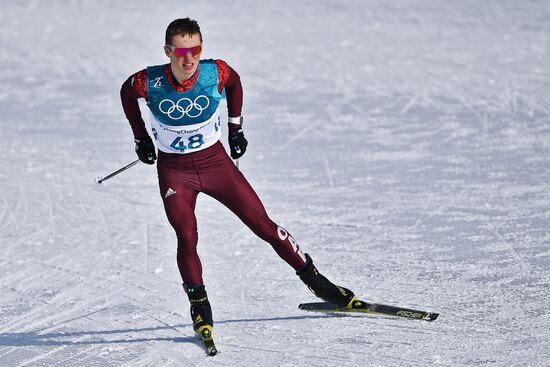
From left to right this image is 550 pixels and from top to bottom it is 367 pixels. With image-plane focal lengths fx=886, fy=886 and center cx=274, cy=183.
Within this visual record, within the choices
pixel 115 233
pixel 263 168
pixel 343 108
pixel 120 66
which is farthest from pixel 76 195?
pixel 120 66

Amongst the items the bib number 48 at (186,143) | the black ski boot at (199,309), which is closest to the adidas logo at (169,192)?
the bib number 48 at (186,143)

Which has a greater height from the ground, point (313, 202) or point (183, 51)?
point (183, 51)

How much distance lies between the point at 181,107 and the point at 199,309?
3.88 feet

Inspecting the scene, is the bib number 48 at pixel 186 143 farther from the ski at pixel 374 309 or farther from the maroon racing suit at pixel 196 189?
the ski at pixel 374 309

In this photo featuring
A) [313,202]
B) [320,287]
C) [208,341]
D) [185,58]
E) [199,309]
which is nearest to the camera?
[185,58]

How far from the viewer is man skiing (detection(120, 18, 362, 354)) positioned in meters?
4.87

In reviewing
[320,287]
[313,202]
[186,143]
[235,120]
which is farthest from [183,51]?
[313,202]

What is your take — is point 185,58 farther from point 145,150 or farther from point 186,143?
point 145,150

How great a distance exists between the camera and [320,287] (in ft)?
17.4

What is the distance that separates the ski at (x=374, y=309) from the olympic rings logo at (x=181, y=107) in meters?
1.49

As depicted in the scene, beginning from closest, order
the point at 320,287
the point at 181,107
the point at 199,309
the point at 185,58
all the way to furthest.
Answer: the point at 185,58
the point at 181,107
the point at 199,309
the point at 320,287

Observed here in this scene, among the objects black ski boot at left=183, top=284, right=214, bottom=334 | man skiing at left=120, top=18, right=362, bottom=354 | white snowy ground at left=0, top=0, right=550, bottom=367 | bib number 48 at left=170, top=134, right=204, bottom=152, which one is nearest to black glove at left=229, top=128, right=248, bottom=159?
man skiing at left=120, top=18, right=362, bottom=354

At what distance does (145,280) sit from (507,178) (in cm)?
360

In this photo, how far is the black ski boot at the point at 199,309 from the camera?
16.8 feet
